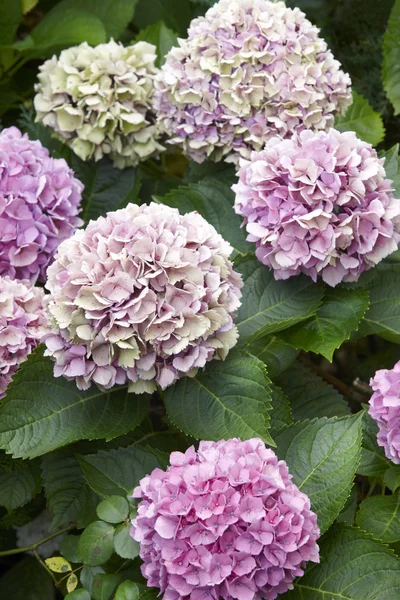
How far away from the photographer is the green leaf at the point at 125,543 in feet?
3.39

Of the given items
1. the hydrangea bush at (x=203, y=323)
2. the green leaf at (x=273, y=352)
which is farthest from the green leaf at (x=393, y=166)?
the green leaf at (x=273, y=352)

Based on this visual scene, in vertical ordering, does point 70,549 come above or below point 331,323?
below

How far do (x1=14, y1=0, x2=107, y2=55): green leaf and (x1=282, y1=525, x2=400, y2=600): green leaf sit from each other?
140 cm

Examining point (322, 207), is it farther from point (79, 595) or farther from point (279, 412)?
point (79, 595)

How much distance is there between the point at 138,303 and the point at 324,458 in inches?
14.3

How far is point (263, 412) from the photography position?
3.95 feet

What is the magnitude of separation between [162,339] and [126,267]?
0.40 ft

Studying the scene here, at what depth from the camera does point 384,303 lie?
150cm

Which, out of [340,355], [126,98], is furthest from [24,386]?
[340,355]

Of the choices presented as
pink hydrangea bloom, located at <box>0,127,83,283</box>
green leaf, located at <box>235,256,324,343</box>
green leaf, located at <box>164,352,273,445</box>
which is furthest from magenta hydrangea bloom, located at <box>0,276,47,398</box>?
green leaf, located at <box>235,256,324,343</box>

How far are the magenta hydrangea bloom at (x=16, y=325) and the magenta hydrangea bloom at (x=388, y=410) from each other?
1.84 ft

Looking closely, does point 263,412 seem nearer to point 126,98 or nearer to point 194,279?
point 194,279

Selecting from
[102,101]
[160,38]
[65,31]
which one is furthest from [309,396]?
[65,31]

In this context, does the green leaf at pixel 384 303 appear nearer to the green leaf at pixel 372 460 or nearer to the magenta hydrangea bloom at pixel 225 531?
the green leaf at pixel 372 460
